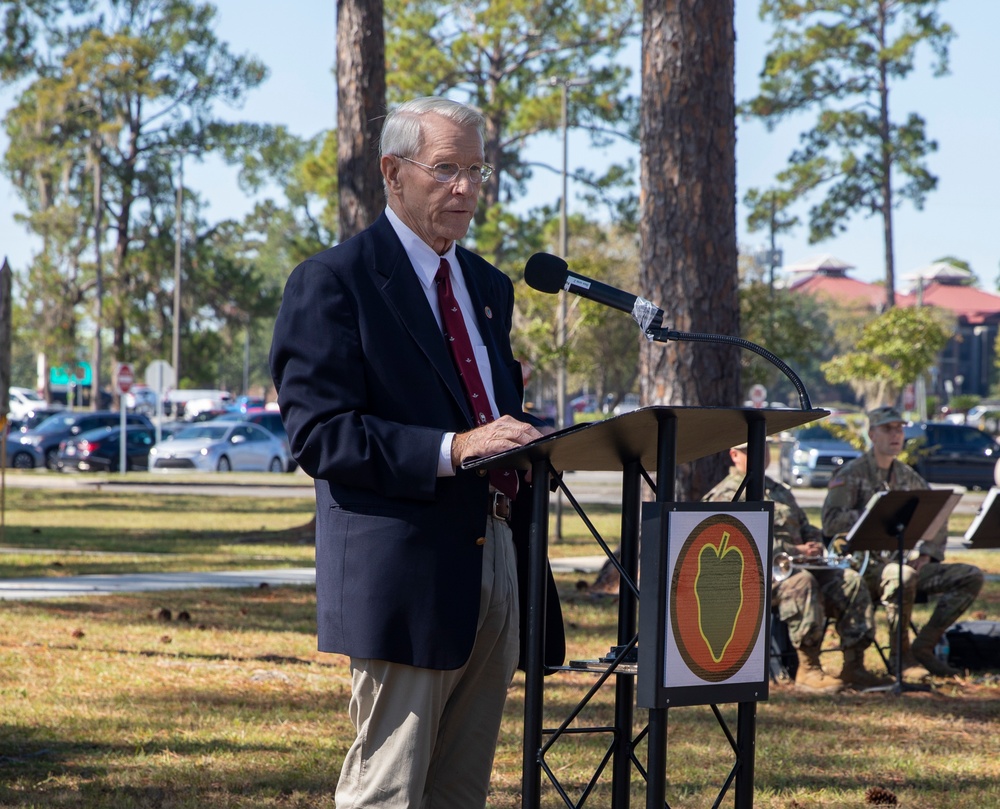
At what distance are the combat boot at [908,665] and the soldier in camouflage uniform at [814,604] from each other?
0.21 metres

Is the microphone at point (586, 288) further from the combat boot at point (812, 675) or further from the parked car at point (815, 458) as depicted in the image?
the parked car at point (815, 458)

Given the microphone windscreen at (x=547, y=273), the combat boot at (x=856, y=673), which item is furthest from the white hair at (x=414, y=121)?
the combat boot at (x=856, y=673)

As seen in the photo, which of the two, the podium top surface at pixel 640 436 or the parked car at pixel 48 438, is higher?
the podium top surface at pixel 640 436

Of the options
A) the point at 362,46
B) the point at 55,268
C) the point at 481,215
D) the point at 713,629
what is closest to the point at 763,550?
the point at 713,629

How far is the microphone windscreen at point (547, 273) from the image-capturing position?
3.49 m

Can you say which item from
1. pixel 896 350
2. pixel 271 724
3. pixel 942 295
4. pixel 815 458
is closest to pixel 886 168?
pixel 815 458

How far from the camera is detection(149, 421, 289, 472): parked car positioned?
34.2 meters

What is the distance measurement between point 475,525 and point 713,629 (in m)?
0.60

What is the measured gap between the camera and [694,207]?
35.2 feet

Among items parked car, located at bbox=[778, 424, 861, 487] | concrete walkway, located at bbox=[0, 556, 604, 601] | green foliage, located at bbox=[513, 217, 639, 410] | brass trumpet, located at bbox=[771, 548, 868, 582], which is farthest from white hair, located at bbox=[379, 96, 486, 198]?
parked car, located at bbox=[778, 424, 861, 487]

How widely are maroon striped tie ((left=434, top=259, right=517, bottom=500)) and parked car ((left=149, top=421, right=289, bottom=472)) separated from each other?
104 ft

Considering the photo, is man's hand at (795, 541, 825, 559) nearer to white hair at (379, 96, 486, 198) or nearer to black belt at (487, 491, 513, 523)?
black belt at (487, 491, 513, 523)

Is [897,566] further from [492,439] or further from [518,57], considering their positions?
Result: [518,57]

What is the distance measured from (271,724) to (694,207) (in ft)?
19.2
